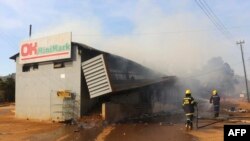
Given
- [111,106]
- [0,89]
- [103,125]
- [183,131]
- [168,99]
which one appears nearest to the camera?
[183,131]

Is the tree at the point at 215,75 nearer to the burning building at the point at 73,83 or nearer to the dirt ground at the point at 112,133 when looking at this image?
the burning building at the point at 73,83

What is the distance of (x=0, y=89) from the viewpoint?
52.5 metres

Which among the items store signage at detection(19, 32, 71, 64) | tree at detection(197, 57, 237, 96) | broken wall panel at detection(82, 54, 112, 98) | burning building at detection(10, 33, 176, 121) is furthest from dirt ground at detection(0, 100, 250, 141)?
tree at detection(197, 57, 237, 96)

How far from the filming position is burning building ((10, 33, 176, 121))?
19.6m

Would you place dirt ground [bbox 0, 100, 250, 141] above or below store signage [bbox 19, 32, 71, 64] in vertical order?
below

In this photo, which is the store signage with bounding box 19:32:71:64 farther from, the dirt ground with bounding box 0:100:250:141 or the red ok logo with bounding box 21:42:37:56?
the dirt ground with bounding box 0:100:250:141

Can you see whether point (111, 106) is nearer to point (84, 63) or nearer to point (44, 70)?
point (84, 63)

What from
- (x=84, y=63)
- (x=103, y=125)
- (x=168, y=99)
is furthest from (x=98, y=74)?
(x=168, y=99)

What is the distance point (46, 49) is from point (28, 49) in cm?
196

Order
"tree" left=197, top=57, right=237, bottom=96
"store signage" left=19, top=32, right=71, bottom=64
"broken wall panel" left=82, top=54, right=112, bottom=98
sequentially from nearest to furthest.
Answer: "broken wall panel" left=82, top=54, right=112, bottom=98 → "store signage" left=19, top=32, right=71, bottom=64 → "tree" left=197, top=57, right=237, bottom=96

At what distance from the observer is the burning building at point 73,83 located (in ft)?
64.4

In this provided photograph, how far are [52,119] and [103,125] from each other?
4.99 meters

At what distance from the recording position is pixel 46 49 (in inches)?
880

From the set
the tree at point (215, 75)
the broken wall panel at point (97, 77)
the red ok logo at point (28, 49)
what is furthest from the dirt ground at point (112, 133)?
the tree at point (215, 75)
